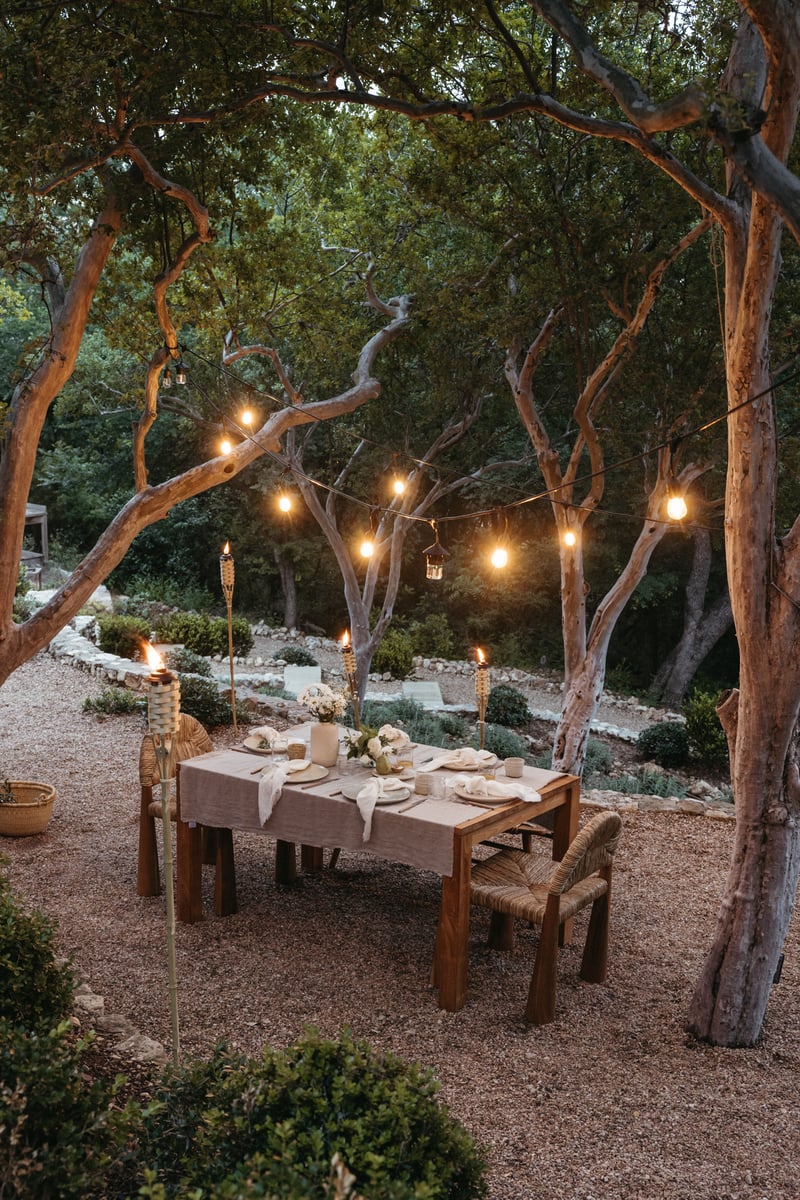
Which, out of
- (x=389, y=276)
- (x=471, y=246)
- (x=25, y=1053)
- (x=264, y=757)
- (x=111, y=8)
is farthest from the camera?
(x=389, y=276)

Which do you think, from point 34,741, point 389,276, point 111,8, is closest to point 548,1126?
point 111,8

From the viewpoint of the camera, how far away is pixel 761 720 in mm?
4094

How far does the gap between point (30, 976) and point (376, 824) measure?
1.92m

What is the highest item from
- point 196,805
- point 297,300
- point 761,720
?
point 297,300

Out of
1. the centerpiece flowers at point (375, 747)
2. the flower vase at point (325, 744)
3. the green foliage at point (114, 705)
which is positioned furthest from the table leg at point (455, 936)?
the green foliage at point (114, 705)

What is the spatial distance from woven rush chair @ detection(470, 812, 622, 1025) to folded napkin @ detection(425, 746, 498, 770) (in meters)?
0.52

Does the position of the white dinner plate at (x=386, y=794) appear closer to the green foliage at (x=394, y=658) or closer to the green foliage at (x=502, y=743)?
the green foliage at (x=502, y=743)

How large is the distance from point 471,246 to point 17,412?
5634 mm

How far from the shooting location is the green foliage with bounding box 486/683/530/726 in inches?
497

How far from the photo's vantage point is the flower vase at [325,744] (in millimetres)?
5320

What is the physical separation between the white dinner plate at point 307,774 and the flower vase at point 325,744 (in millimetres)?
99

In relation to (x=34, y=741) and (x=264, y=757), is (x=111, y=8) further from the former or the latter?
(x=34, y=741)

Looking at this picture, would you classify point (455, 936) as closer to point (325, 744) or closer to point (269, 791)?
point (269, 791)

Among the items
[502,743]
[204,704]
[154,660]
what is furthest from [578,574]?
[154,660]
